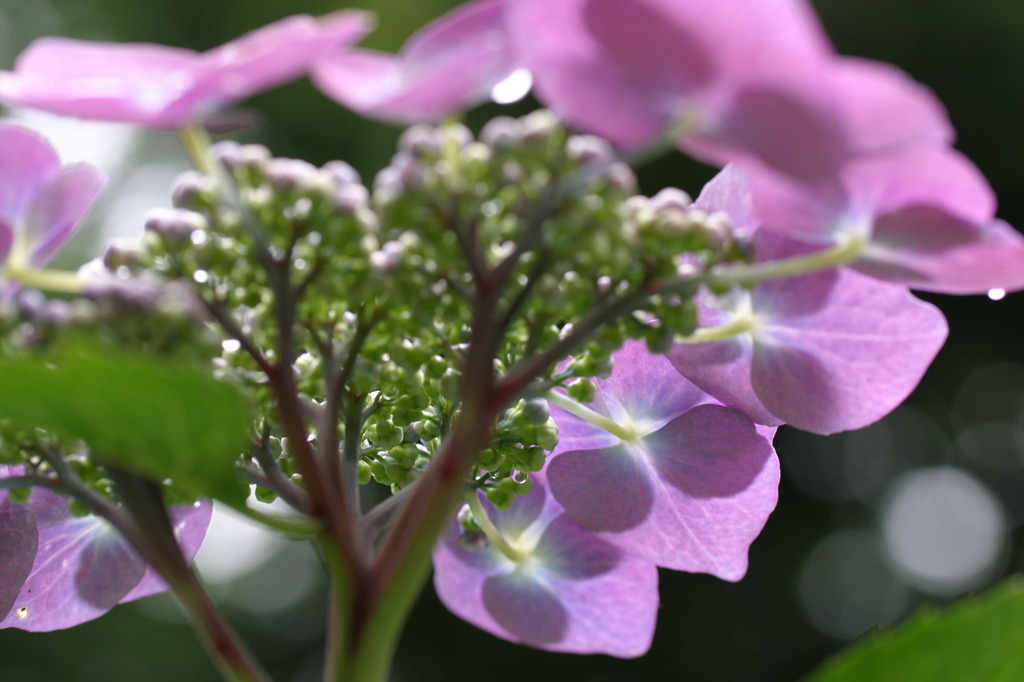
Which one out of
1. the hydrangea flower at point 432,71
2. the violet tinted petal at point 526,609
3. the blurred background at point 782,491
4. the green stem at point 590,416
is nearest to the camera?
the hydrangea flower at point 432,71

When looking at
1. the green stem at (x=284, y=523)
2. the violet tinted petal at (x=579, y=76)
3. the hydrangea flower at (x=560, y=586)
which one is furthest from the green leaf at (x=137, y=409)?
the hydrangea flower at (x=560, y=586)

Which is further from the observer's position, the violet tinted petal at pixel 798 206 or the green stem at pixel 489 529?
the green stem at pixel 489 529

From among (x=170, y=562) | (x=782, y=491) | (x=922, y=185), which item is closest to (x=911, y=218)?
(x=922, y=185)

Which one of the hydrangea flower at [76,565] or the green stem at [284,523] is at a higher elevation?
the green stem at [284,523]

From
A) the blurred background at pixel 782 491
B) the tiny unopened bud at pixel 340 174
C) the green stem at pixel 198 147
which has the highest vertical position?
the green stem at pixel 198 147

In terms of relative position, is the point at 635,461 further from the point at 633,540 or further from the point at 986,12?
the point at 986,12

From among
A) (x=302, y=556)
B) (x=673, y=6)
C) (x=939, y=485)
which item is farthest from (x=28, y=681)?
(x=673, y=6)

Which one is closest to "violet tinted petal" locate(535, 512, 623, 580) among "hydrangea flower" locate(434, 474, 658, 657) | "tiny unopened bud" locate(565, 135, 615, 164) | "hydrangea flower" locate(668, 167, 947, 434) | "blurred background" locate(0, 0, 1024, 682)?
"hydrangea flower" locate(434, 474, 658, 657)

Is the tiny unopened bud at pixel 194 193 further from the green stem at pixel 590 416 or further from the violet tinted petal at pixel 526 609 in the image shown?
the violet tinted petal at pixel 526 609
